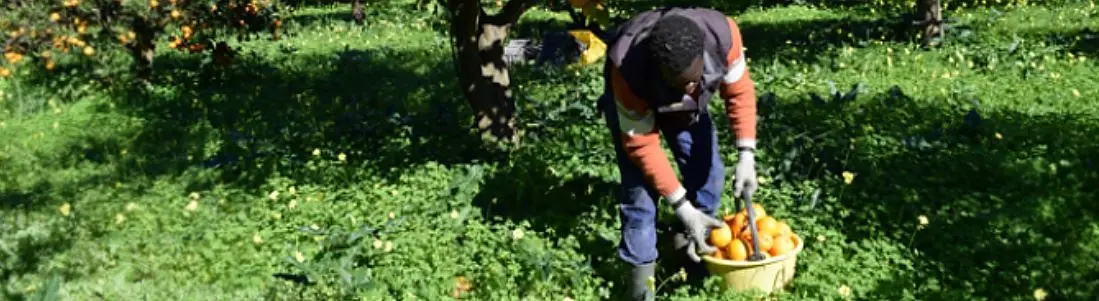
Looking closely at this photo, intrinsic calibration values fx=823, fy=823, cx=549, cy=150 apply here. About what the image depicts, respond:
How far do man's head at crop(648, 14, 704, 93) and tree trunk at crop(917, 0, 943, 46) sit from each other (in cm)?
801

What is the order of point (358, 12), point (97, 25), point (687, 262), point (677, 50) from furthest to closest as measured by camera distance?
point (358, 12) < point (97, 25) < point (687, 262) < point (677, 50)

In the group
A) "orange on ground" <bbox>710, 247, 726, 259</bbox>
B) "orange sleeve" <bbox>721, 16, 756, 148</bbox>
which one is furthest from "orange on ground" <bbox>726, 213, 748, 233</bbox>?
"orange sleeve" <bbox>721, 16, 756, 148</bbox>

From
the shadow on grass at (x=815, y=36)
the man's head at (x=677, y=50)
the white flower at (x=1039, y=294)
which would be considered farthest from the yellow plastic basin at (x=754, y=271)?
the shadow on grass at (x=815, y=36)

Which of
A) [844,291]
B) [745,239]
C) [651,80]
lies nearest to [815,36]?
[844,291]

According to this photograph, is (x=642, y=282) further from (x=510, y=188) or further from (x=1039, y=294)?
(x=510, y=188)

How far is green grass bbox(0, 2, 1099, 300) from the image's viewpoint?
418 cm

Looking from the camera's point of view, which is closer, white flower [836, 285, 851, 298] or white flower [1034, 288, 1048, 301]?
white flower [1034, 288, 1048, 301]

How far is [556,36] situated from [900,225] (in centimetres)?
659

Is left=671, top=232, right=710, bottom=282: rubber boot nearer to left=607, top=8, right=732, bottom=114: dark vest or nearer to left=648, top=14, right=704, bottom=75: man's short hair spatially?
left=607, top=8, right=732, bottom=114: dark vest

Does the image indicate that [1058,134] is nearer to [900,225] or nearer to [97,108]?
[900,225]

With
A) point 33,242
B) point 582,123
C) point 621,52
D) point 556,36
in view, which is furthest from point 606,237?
point 556,36

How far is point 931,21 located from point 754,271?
7.81 metres

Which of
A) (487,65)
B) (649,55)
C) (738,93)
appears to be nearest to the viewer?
(649,55)

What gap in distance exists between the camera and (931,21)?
10109 mm
